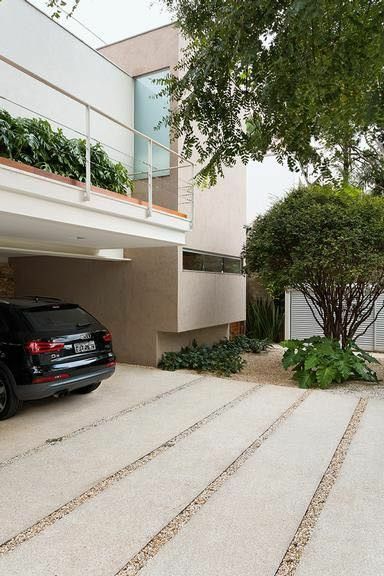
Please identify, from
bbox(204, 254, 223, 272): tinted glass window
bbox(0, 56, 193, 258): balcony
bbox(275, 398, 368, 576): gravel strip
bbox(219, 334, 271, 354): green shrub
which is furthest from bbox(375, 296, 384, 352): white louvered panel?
bbox(275, 398, 368, 576): gravel strip

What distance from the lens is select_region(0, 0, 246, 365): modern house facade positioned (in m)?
6.38

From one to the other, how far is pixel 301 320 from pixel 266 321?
114cm

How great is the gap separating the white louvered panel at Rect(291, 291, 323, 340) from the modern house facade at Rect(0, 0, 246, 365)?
6.05 feet

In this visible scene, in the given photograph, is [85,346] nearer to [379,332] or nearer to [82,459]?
[82,459]

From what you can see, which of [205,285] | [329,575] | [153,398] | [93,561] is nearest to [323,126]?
[329,575]

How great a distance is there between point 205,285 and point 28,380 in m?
5.44

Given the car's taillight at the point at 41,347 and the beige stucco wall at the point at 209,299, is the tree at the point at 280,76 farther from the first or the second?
the beige stucco wall at the point at 209,299

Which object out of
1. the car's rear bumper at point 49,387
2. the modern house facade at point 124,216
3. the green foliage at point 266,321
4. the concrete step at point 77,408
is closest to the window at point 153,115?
the modern house facade at point 124,216

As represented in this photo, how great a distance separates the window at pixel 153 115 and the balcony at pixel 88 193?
35mm

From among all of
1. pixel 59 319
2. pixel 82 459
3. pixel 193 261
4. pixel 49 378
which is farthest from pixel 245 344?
pixel 82 459

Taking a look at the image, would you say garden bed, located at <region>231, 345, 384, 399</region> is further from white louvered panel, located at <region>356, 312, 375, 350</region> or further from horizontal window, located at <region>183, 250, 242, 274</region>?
horizontal window, located at <region>183, 250, 242, 274</region>

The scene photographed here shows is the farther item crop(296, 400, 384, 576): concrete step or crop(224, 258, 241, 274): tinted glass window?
crop(224, 258, 241, 274): tinted glass window

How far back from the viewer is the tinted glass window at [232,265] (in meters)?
Result: 11.2

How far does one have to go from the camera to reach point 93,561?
2.59m
